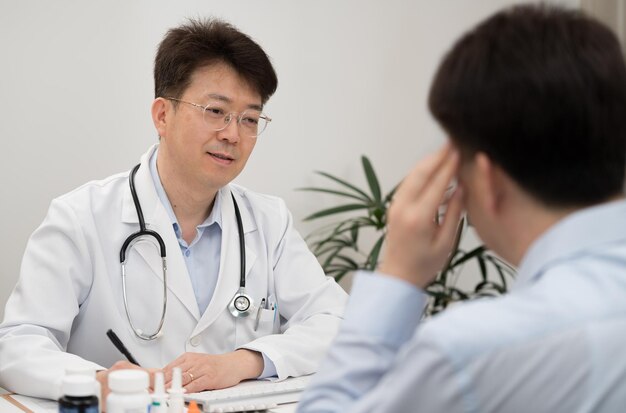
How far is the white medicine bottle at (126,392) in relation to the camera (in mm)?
1266

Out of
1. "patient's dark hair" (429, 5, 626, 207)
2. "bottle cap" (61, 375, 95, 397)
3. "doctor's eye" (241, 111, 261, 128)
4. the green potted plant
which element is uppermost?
"patient's dark hair" (429, 5, 626, 207)

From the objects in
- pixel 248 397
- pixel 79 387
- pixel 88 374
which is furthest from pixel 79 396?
pixel 248 397

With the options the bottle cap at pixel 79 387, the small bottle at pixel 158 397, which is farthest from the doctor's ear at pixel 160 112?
the bottle cap at pixel 79 387

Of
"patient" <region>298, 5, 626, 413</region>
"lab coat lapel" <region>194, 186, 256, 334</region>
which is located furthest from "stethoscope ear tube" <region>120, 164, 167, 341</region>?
"patient" <region>298, 5, 626, 413</region>

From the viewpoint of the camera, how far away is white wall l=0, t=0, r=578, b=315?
2.88 meters

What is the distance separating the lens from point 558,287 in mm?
844

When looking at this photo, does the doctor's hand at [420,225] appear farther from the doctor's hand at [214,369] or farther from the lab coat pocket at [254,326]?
the lab coat pocket at [254,326]

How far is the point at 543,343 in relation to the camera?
804mm

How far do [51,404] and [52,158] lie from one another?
143 centimetres

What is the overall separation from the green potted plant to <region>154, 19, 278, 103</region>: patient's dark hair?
109cm

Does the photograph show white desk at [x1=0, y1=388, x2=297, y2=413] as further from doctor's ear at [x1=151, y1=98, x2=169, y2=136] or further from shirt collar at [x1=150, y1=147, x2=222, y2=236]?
doctor's ear at [x1=151, y1=98, x2=169, y2=136]

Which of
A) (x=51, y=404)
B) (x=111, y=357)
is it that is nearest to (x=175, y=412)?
(x=51, y=404)

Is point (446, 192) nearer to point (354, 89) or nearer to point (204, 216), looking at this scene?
point (204, 216)

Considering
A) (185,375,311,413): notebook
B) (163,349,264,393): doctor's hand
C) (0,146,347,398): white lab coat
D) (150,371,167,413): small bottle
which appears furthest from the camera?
(0,146,347,398): white lab coat
